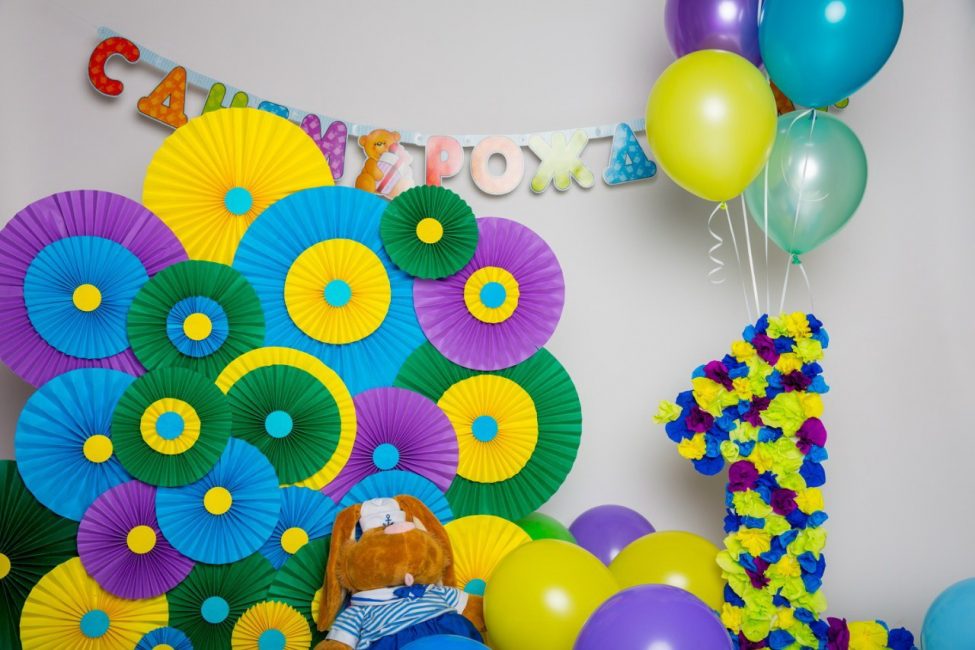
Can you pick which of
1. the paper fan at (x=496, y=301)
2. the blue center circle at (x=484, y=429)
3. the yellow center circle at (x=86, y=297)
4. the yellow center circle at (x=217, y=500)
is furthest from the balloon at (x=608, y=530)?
the yellow center circle at (x=86, y=297)

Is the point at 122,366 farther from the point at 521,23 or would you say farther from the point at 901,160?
the point at 901,160

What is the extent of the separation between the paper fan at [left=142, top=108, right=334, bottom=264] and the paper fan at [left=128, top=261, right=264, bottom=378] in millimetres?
96

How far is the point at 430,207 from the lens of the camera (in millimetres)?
2396

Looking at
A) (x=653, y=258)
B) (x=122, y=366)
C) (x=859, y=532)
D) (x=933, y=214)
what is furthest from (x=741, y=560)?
(x=122, y=366)

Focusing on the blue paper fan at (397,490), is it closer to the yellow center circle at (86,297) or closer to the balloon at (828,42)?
the yellow center circle at (86,297)

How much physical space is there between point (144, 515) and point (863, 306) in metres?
2.21

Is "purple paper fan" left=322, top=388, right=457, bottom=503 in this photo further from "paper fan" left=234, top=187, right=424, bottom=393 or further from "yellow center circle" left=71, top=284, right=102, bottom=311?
"yellow center circle" left=71, top=284, right=102, bottom=311

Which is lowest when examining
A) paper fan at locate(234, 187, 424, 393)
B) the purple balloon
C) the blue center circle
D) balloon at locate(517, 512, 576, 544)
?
balloon at locate(517, 512, 576, 544)

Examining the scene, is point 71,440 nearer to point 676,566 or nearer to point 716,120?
point 676,566

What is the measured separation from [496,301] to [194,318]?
775 millimetres

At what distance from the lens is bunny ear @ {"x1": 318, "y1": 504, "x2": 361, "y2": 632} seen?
2137mm

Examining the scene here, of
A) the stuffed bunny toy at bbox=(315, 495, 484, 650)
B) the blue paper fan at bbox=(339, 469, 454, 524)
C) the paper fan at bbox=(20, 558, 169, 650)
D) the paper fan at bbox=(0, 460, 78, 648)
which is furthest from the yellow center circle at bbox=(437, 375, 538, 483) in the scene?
the paper fan at bbox=(0, 460, 78, 648)

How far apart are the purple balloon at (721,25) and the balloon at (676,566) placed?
4.16 ft

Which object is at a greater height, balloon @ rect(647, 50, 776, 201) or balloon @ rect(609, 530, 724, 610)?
balloon @ rect(647, 50, 776, 201)
